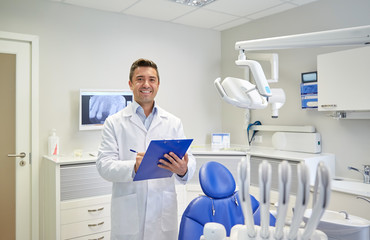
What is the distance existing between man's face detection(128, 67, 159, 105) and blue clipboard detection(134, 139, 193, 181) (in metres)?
0.41

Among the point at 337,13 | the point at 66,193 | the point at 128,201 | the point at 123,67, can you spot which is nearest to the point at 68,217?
the point at 66,193

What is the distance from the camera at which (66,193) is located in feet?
9.18

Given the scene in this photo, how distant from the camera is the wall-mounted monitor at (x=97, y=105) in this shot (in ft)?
10.7

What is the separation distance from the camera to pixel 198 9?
359 cm

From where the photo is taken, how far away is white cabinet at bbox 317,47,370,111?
2.61m

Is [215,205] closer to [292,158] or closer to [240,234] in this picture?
[240,234]

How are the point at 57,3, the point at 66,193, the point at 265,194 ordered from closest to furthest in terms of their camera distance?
the point at 265,194, the point at 66,193, the point at 57,3

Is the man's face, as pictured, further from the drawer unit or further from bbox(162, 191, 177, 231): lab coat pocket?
the drawer unit

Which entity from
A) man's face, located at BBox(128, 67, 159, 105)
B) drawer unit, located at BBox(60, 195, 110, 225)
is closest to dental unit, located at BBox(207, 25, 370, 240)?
man's face, located at BBox(128, 67, 159, 105)

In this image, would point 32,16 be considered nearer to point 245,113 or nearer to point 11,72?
point 11,72

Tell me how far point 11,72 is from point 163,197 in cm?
216

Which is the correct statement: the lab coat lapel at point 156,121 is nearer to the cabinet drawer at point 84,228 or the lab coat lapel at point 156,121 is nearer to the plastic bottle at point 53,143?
the cabinet drawer at point 84,228

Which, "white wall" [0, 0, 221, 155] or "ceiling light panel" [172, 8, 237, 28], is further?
"ceiling light panel" [172, 8, 237, 28]

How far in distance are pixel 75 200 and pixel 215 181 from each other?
61.9 inches
